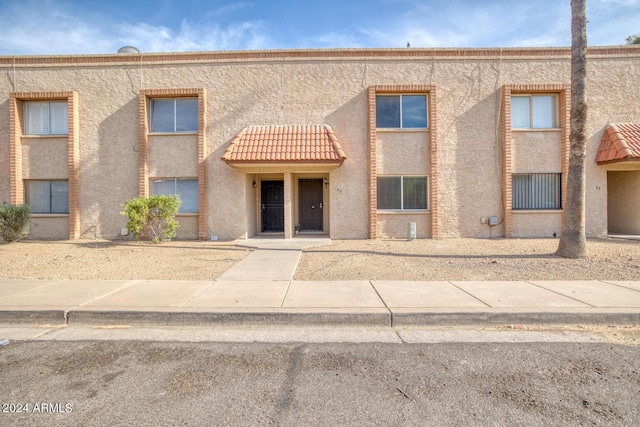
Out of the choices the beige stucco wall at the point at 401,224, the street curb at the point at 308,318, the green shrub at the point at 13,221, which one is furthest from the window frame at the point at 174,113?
the street curb at the point at 308,318

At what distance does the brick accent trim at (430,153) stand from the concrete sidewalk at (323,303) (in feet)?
22.1

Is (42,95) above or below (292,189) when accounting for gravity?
above

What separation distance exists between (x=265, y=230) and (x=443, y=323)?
37.6 ft

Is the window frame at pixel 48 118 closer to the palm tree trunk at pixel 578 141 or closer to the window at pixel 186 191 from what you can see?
the window at pixel 186 191

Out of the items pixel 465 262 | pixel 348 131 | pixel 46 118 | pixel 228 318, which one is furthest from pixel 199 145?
pixel 465 262

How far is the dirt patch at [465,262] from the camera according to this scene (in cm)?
705

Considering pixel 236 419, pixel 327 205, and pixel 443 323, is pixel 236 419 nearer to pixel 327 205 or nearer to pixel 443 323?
pixel 443 323

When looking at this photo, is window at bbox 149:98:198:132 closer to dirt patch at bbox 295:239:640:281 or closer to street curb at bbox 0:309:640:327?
dirt patch at bbox 295:239:640:281

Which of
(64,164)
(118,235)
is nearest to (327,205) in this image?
(118,235)

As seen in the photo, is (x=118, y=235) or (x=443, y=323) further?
(x=118, y=235)

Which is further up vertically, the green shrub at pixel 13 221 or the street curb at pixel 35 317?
the green shrub at pixel 13 221

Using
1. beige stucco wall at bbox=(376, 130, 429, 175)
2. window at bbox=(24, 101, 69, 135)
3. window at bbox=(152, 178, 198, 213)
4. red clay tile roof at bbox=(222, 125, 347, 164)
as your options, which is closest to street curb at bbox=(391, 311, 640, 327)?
red clay tile roof at bbox=(222, 125, 347, 164)

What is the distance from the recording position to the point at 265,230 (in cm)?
1519

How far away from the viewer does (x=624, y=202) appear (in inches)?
549
